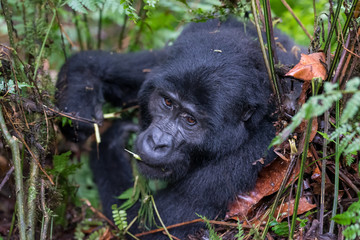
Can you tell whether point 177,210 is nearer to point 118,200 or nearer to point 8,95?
point 118,200

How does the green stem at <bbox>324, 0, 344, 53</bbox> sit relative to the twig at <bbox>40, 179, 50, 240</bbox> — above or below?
above

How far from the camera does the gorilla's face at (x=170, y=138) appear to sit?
2.88 meters

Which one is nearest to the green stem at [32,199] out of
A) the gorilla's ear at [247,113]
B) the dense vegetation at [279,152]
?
the dense vegetation at [279,152]

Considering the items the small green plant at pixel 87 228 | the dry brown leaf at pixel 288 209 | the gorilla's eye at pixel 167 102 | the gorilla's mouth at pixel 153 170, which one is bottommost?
the small green plant at pixel 87 228

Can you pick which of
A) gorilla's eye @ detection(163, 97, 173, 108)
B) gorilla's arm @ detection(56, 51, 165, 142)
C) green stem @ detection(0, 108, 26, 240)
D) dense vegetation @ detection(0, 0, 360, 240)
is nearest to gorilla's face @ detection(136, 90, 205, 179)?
gorilla's eye @ detection(163, 97, 173, 108)

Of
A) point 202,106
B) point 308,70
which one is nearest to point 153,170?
point 202,106

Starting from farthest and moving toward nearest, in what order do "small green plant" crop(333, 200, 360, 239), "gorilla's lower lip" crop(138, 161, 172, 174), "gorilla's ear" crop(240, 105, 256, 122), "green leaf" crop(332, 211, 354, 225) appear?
"gorilla's lower lip" crop(138, 161, 172, 174) → "gorilla's ear" crop(240, 105, 256, 122) → "green leaf" crop(332, 211, 354, 225) → "small green plant" crop(333, 200, 360, 239)

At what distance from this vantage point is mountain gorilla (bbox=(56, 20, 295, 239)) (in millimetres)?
2789

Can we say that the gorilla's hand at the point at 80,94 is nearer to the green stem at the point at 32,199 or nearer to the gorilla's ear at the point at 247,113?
the green stem at the point at 32,199

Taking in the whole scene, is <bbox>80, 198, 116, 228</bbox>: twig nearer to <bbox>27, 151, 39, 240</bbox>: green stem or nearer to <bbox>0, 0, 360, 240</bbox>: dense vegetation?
<bbox>0, 0, 360, 240</bbox>: dense vegetation

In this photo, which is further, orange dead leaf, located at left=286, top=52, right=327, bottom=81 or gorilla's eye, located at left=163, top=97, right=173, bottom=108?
gorilla's eye, located at left=163, top=97, right=173, bottom=108

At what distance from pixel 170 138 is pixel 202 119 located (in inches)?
11.8

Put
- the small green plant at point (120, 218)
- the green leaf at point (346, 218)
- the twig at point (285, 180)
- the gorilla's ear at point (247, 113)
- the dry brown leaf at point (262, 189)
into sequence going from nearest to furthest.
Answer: the green leaf at point (346, 218) < the twig at point (285, 180) < the dry brown leaf at point (262, 189) < the gorilla's ear at point (247, 113) < the small green plant at point (120, 218)

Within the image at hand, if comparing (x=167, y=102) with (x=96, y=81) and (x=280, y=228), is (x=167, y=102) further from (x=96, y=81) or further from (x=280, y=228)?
(x=280, y=228)
